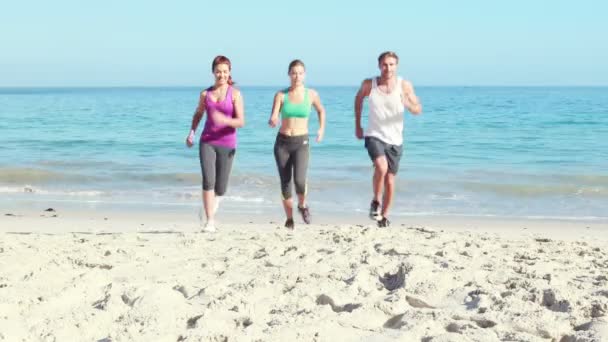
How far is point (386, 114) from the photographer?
7504 mm

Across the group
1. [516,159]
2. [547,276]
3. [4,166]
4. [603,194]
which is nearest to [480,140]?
[516,159]

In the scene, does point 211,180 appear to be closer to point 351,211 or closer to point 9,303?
point 9,303

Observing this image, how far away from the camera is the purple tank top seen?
24.0 ft

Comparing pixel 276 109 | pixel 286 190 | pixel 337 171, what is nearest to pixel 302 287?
pixel 276 109

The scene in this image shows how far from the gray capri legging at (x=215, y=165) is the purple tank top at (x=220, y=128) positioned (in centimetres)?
5

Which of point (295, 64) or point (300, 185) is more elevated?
point (295, 64)

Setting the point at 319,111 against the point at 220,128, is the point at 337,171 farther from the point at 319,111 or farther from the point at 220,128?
the point at 220,128

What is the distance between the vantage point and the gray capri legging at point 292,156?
7566 millimetres

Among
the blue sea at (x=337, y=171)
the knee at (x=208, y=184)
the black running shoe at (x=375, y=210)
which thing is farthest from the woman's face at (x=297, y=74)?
the blue sea at (x=337, y=171)

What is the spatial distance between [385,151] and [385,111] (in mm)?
395

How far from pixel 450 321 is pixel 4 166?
45.7 feet

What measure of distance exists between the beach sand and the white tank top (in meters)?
0.87

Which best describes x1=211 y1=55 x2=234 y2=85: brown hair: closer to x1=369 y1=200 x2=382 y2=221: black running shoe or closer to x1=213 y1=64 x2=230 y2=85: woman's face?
x1=213 y1=64 x2=230 y2=85: woman's face

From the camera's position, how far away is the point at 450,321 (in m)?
4.39
